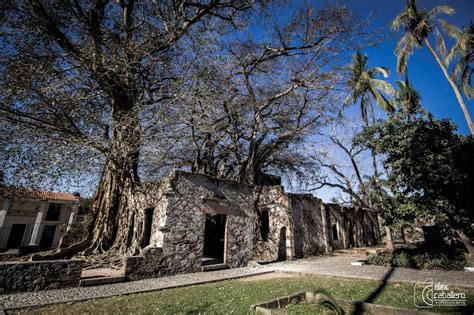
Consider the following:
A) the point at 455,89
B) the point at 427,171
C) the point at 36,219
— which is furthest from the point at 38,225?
the point at 455,89

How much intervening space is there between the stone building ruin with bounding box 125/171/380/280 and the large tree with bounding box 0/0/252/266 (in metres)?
1.69

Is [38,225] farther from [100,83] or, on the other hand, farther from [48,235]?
[100,83]

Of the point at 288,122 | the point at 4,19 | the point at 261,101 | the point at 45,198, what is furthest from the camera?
the point at 45,198

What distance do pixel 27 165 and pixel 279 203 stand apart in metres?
11.1

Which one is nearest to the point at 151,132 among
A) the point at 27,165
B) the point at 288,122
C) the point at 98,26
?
the point at 27,165

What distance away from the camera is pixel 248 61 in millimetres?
14172

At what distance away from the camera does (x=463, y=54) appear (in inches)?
535

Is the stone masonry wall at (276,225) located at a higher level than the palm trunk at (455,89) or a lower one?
lower

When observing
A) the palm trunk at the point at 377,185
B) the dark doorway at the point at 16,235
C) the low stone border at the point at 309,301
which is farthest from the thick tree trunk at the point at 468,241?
the dark doorway at the point at 16,235

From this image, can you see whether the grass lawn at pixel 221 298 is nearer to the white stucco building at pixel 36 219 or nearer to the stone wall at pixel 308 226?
the stone wall at pixel 308 226

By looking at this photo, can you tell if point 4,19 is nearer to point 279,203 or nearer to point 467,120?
point 279,203

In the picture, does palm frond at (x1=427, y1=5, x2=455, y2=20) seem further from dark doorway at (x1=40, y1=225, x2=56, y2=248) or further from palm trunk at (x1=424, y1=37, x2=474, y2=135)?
dark doorway at (x1=40, y1=225, x2=56, y2=248)

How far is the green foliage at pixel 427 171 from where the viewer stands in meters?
8.66

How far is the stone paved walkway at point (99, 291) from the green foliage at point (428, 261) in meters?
6.75
